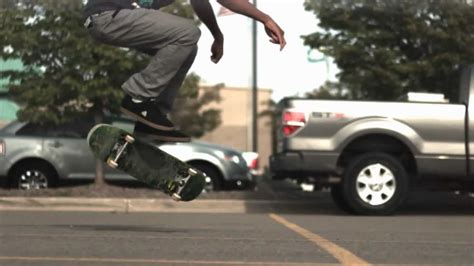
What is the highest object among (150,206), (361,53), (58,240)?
(361,53)

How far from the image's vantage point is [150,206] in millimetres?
11258

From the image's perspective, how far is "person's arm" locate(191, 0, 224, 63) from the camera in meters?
4.59

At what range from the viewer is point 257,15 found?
4.19 m

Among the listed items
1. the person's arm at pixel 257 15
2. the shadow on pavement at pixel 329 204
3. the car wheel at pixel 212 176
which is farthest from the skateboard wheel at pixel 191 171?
the car wheel at pixel 212 176

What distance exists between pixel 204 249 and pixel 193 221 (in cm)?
317

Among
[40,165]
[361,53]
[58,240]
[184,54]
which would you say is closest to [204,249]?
[58,240]

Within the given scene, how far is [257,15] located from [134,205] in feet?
24.4

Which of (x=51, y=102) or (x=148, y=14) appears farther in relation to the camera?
(x=51, y=102)

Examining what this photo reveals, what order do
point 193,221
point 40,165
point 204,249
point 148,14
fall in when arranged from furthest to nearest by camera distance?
point 40,165, point 193,221, point 204,249, point 148,14

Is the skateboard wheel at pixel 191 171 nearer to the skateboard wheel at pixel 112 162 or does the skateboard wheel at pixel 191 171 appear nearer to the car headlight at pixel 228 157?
the skateboard wheel at pixel 112 162

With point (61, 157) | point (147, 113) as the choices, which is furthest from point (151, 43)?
point (61, 157)

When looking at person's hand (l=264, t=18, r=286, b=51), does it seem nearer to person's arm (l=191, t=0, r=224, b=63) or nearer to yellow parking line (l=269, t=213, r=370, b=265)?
person's arm (l=191, t=0, r=224, b=63)

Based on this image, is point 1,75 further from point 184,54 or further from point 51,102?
point 184,54

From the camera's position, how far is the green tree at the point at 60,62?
1172 centimetres
